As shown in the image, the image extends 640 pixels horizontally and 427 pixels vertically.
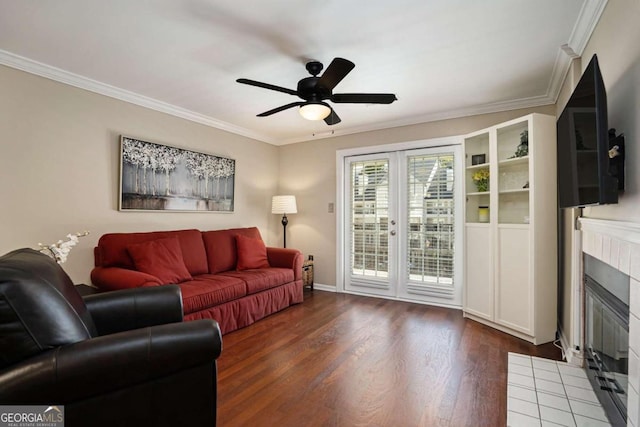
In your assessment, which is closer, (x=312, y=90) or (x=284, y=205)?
(x=312, y=90)

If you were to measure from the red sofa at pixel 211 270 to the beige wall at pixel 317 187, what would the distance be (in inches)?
32.4

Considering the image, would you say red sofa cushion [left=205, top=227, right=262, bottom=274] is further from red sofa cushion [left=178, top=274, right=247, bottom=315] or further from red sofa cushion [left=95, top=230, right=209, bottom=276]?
red sofa cushion [left=178, top=274, right=247, bottom=315]

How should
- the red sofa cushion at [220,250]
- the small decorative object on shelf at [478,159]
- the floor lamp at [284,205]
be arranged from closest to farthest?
1. the small decorative object on shelf at [478,159]
2. the red sofa cushion at [220,250]
3. the floor lamp at [284,205]

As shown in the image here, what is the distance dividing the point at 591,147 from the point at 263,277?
9.86ft

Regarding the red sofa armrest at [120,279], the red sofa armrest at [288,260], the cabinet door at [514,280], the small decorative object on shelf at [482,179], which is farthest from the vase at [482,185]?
the red sofa armrest at [120,279]

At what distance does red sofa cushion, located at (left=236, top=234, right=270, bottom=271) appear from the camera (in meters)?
3.78

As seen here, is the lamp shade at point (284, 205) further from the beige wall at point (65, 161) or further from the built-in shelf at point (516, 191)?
the built-in shelf at point (516, 191)

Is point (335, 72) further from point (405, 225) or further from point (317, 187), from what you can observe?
point (317, 187)

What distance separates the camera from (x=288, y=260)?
4.01 m

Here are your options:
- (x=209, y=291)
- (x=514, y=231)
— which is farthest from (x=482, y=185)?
(x=209, y=291)

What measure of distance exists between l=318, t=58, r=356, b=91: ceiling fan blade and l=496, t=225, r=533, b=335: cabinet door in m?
2.19

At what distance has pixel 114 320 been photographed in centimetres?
170

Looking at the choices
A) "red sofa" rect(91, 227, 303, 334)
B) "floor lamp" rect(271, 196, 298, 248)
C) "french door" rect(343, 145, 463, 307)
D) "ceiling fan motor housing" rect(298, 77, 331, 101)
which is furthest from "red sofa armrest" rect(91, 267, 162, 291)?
"french door" rect(343, 145, 463, 307)

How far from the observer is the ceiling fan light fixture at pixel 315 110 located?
96.9 inches
